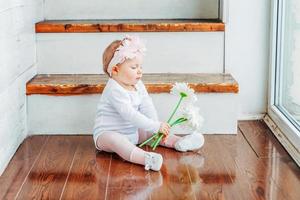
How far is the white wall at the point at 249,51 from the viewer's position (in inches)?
116

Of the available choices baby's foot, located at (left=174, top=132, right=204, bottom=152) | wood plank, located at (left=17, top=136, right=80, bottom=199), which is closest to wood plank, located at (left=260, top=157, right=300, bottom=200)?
baby's foot, located at (left=174, top=132, right=204, bottom=152)

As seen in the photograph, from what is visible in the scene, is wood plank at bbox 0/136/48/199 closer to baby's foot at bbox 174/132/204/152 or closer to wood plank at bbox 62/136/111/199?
wood plank at bbox 62/136/111/199

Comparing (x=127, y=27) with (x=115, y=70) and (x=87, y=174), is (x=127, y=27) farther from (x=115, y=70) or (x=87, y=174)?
(x=87, y=174)

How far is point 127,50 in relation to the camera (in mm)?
2426

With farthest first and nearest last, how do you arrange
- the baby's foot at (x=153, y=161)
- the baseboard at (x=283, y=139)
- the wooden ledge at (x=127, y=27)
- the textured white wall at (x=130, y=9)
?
1. the textured white wall at (x=130, y=9)
2. the wooden ledge at (x=127, y=27)
3. the baseboard at (x=283, y=139)
4. the baby's foot at (x=153, y=161)

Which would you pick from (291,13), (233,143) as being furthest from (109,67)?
(291,13)

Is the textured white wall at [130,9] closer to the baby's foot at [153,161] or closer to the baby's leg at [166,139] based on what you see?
the baby's leg at [166,139]

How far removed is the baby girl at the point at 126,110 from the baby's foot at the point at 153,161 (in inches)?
2.6

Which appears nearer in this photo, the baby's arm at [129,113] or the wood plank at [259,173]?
the wood plank at [259,173]

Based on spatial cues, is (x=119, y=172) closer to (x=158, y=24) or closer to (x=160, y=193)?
Result: (x=160, y=193)

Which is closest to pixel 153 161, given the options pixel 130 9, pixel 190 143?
pixel 190 143

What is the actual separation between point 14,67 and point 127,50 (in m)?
0.45

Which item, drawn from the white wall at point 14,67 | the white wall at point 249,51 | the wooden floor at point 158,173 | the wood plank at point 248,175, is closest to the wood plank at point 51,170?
the wooden floor at point 158,173

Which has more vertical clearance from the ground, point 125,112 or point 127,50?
point 127,50
